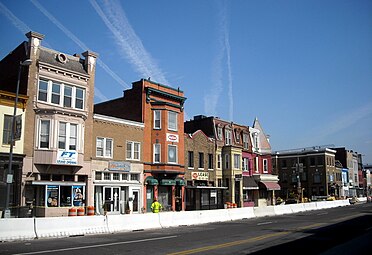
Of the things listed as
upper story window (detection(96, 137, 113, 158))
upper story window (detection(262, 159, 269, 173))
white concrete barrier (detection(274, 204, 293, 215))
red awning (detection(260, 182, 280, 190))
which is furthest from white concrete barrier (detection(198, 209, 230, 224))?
upper story window (detection(262, 159, 269, 173))

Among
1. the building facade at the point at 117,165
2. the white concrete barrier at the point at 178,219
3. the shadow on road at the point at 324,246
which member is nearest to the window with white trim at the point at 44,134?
the building facade at the point at 117,165

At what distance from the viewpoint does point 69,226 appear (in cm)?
1938

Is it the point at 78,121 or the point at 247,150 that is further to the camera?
the point at 247,150

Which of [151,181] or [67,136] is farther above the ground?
[67,136]

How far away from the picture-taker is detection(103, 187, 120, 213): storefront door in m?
32.1

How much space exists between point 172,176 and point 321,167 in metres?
49.0

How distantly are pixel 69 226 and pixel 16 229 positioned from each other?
2.78 m

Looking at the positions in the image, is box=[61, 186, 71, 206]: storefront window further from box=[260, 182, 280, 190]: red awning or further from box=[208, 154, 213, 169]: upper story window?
box=[260, 182, 280, 190]: red awning

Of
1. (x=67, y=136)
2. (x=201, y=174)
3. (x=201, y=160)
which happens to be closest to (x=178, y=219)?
(x=67, y=136)

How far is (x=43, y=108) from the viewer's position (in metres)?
28.1

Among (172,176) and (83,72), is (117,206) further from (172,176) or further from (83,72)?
(83,72)

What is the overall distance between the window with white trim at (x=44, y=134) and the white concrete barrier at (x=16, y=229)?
11.0 m

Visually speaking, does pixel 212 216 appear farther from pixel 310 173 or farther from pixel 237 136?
pixel 310 173

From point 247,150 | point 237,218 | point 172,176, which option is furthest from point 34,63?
point 247,150
